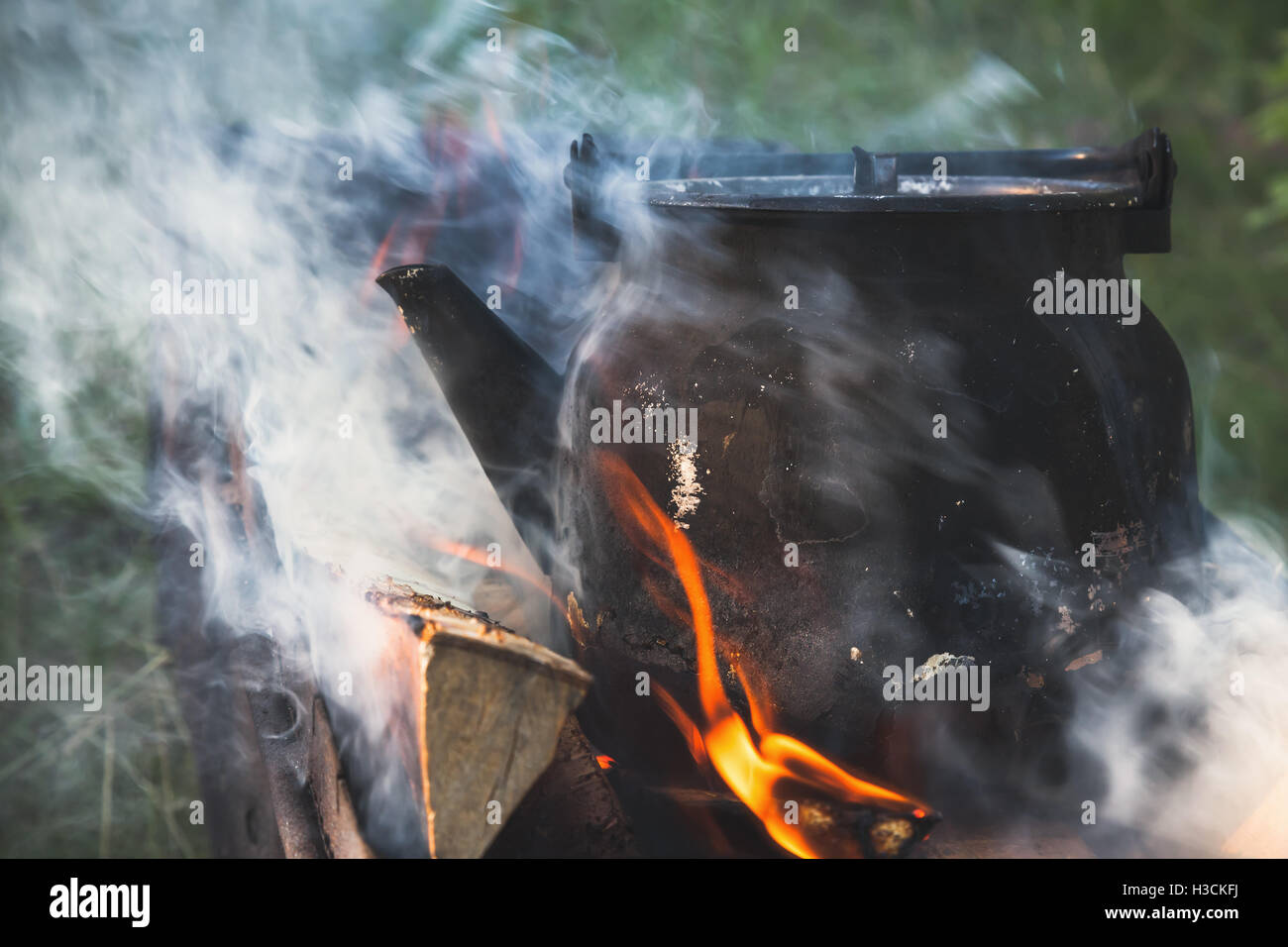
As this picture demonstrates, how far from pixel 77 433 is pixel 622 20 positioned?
189 cm

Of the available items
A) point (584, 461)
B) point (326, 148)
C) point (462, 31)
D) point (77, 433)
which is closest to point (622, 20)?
point (462, 31)

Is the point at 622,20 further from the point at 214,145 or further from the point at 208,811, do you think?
the point at 208,811

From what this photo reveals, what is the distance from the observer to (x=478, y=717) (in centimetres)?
106

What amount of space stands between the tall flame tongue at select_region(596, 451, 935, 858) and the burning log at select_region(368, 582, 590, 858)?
17 cm

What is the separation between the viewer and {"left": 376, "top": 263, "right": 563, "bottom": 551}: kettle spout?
137 cm

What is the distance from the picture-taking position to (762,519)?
115cm
